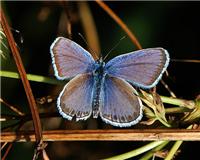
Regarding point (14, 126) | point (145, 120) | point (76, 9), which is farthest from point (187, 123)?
point (76, 9)

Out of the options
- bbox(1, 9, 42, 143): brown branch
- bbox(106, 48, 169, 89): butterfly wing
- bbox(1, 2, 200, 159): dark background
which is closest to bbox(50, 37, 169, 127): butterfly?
bbox(106, 48, 169, 89): butterfly wing

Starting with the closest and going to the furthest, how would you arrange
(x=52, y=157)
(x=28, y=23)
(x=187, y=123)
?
(x=187, y=123) → (x=52, y=157) → (x=28, y=23)

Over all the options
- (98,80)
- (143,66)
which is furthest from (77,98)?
(143,66)

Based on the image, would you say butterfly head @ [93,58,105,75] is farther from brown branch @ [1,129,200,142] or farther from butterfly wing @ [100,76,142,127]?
brown branch @ [1,129,200,142]

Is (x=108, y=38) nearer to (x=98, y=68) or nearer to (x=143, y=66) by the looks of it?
(x=98, y=68)

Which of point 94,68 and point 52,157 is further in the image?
point 52,157

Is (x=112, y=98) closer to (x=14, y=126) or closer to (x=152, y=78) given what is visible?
(x=152, y=78)

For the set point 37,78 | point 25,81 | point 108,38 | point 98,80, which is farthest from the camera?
point 108,38

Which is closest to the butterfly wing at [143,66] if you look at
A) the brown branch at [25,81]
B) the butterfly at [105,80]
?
the butterfly at [105,80]
